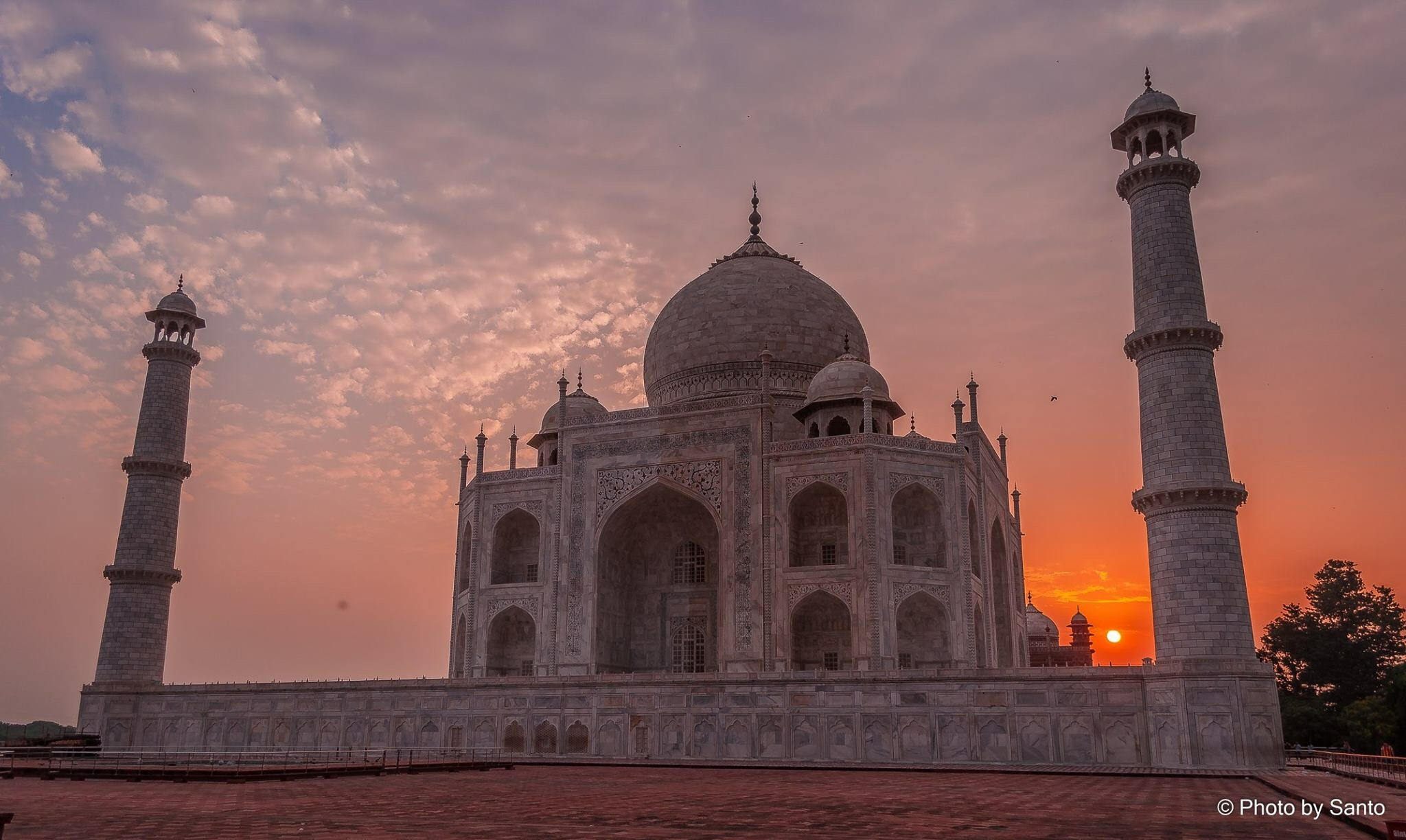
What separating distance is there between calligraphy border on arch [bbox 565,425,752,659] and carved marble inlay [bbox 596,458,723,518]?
1.41 feet

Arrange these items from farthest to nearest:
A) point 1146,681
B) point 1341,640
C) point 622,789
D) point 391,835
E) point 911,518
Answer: point 1341,640 → point 911,518 → point 1146,681 → point 622,789 → point 391,835

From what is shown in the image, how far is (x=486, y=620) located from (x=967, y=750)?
15.9 meters

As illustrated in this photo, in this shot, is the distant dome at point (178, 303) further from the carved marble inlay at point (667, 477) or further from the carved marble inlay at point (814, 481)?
the carved marble inlay at point (814, 481)

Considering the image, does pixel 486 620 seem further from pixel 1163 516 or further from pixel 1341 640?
pixel 1341 640

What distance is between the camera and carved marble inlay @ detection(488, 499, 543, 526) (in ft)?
103

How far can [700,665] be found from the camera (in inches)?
1164

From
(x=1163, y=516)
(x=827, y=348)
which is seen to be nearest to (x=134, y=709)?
(x=827, y=348)

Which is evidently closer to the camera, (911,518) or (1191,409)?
(1191,409)

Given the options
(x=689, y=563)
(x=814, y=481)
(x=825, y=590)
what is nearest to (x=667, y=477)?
(x=689, y=563)

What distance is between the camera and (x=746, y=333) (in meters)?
34.7

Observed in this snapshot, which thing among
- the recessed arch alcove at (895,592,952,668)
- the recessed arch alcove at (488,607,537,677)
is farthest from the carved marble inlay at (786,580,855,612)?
the recessed arch alcove at (488,607,537,677)

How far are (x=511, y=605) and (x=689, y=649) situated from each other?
534cm

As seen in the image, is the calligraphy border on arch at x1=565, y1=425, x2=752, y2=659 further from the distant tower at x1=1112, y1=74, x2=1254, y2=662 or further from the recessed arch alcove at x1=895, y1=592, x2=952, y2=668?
the distant tower at x1=1112, y1=74, x2=1254, y2=662

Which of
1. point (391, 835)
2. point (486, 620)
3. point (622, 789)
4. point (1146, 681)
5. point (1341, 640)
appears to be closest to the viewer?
point (391, 835)
